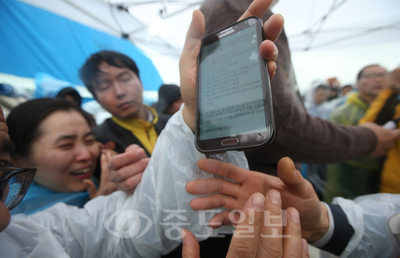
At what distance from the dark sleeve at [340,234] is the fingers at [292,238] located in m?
0.18

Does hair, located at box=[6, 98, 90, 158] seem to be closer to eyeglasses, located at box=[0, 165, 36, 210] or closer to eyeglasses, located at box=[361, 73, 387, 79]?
eyeglasses, located at box=[0, 165, 36, 210]

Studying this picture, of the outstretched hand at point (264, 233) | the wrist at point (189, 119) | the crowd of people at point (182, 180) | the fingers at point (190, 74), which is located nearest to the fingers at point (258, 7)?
the crowd of people at point (182, 180)

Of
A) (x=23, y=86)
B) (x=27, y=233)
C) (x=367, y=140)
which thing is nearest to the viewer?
(x=27, y=233)

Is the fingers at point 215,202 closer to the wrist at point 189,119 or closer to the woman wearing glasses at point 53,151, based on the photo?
the wrist at point 189,119

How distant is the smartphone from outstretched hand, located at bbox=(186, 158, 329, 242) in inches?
3.6

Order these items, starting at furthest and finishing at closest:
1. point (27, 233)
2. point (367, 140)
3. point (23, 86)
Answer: point (23, 86) < point (367, 140) < point (27, 233)

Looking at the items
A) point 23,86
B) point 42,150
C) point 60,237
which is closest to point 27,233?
point 60,237

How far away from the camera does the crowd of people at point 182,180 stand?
1.03 feet

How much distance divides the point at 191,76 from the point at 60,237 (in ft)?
1.60

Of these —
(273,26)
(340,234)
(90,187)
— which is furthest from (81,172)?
(340,234)

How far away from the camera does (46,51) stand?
0.62 metres

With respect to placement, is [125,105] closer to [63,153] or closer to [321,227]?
[63,153]

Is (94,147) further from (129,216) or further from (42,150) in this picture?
(129,216)

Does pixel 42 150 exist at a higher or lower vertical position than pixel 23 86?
lower
